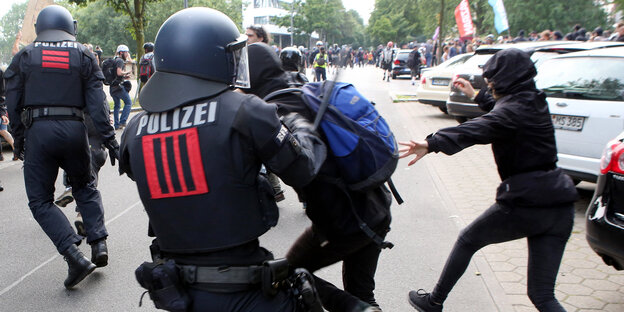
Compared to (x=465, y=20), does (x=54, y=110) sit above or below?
below

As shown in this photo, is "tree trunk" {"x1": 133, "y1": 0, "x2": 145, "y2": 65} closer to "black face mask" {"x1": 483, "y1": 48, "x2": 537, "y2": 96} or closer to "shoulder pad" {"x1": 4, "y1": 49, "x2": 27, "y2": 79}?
"shoulder pad" {"x1": 4, "y1": 49, "x2": 27, "y2": 79}

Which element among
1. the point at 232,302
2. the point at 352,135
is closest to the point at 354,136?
the point at 352,135

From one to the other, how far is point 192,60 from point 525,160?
1997mm

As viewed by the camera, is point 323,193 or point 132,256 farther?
point 132,256

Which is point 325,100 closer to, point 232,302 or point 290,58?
point 232,302

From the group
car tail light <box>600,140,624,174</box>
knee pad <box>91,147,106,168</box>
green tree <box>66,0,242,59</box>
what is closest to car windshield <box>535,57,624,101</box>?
car tail light <box>600,140,624,174</box>

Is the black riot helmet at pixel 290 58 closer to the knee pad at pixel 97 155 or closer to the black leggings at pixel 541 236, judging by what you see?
the knee pad at pixel 97 155

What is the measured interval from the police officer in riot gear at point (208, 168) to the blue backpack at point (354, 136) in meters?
0.35

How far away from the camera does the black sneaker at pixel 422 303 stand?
338cm

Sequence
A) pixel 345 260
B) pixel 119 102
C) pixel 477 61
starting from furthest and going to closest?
pixel 119 102 → pixel 477 61 → pixel 345 260

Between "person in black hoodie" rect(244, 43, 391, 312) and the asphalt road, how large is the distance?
17.0 inches

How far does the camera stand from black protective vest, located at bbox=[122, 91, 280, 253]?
1.76 m

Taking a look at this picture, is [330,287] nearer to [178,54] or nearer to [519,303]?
[178,54]

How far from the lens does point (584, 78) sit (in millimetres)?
5938
